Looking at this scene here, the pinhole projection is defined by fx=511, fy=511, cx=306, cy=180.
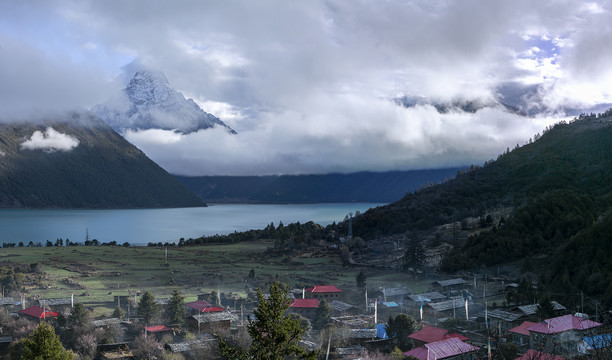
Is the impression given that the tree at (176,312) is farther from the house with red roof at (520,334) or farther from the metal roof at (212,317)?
the house with red roof at (520,334)

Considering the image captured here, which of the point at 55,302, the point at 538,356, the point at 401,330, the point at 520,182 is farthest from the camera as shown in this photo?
the point at 520,182

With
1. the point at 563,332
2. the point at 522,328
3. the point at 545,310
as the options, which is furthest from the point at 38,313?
the point at 545,310

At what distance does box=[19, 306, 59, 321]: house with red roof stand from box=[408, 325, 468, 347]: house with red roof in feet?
79.7

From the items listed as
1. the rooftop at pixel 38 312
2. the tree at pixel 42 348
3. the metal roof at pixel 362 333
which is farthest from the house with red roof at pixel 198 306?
the tree at pixel 42 348

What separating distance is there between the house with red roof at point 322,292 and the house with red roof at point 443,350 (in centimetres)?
1950

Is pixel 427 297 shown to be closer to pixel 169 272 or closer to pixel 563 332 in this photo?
pixel 563 332

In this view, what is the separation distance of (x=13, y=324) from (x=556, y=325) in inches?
1305

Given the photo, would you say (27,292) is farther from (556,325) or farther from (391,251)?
(391,251)

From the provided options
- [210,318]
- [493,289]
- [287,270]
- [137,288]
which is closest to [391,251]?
[287,270]

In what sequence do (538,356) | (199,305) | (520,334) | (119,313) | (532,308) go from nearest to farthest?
(538,356), (520,334), (532,308), (119,313), (199,305)

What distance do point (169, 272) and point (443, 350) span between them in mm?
40861

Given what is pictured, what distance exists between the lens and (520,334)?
2845cm

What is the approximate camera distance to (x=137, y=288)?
4900cm

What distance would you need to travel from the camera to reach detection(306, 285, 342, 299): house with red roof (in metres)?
44.9
